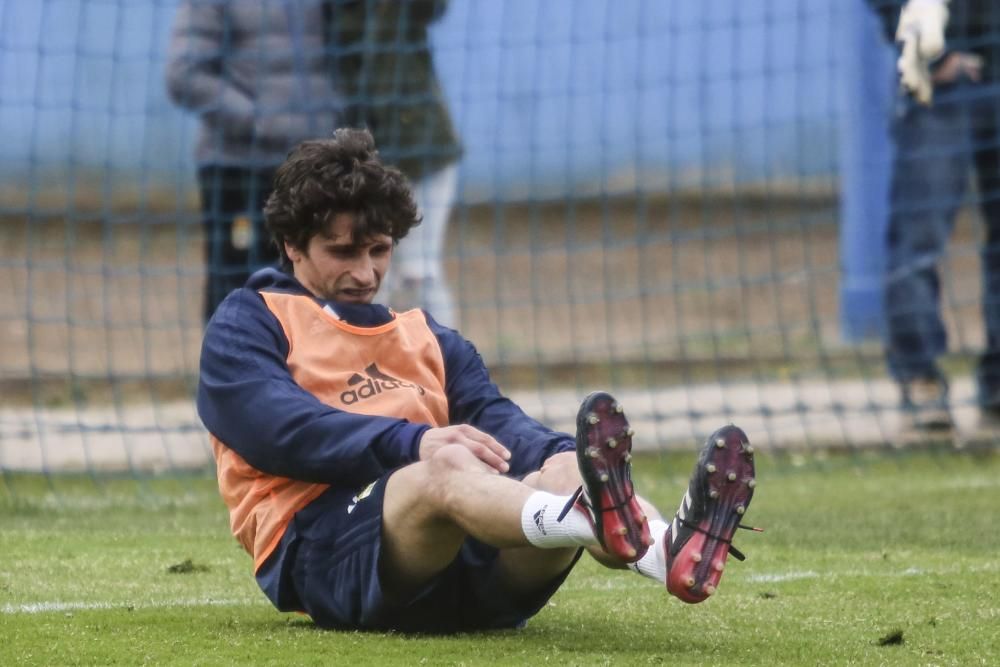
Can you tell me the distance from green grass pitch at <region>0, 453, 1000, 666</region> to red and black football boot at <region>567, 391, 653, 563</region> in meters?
0.31

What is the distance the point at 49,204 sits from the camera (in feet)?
34.7

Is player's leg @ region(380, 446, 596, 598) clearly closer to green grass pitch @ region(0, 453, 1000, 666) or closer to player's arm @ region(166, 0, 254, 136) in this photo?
green grass pitch @ region(0, 453, 1000, 666)

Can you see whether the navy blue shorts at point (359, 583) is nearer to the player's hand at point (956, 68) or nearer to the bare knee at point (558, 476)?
the bare knee at point (558, 476)

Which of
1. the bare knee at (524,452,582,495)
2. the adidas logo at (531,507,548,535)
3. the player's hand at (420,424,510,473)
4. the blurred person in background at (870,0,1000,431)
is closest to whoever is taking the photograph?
the adidas logo at (531,507,548,535)

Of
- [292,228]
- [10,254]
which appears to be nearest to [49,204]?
[10,254]

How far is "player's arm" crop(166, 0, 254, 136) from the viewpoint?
23.4 ft

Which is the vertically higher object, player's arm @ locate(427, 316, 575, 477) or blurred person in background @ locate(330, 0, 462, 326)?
blurred person in background @ locate(330, 0, 462, 326)

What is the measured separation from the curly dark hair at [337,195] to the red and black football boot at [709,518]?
99cm

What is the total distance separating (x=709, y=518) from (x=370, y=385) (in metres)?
0.90

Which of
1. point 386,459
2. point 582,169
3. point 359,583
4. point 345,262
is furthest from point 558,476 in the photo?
point 582,169

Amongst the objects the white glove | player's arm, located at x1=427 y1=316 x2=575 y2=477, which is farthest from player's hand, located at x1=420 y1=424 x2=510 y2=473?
the white glove

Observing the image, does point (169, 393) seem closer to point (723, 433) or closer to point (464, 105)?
point (464, 105)

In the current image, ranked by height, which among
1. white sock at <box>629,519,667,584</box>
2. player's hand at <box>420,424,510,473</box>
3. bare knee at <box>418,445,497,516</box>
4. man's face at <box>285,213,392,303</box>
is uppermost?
man's face at <box>285,213,392,303</box>

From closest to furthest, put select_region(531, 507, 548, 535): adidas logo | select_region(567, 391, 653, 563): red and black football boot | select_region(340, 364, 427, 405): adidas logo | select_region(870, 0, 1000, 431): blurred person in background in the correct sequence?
select_region(567, 391, 653, 563): red and black football boot < select_region(531, 507, 548, 535): adidas logo < select_region(340, 364, 427, 405): adidas logo < select_region(870, 0, 1000, 431): blurred person in background
